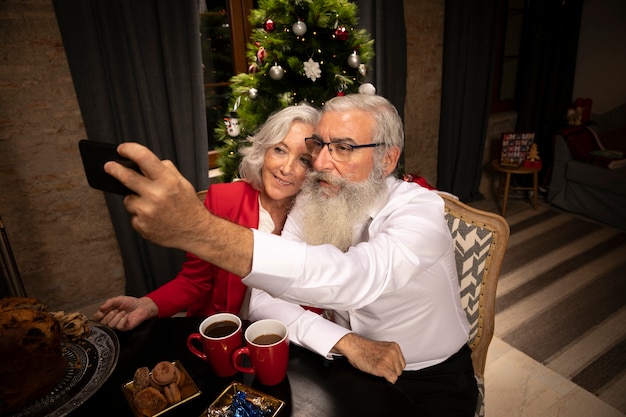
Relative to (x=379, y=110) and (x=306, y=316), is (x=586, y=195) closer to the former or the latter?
(x=379, y=110)

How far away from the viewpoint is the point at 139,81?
2.54 meters

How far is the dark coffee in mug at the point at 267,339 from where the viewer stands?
0.98 meters

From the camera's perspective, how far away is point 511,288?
10.3 feet

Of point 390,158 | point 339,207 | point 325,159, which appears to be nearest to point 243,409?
point 339,207

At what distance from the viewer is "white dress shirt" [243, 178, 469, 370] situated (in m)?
0.84

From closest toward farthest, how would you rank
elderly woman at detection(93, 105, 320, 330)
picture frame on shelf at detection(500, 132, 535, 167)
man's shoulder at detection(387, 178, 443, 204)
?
man's shoulder at detection(387, 178, 443, 204) < elderly woman at detection(93, 105, 320, 330) < picture frame on shelf at detection(500, 132, 535, 167)

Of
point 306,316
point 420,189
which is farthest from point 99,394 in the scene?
point 420,189

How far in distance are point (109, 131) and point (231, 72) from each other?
1172mm

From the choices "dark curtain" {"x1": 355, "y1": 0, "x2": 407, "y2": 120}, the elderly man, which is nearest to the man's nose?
the elderly man

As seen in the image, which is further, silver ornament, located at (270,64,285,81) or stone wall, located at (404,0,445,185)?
stone wall, located at (404,0,445,185)

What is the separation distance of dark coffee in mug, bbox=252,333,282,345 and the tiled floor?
1594mm

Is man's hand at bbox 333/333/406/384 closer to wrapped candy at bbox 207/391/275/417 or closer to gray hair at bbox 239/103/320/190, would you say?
wrapped candy at bbox 207/391/275/417

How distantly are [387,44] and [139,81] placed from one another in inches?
83.9

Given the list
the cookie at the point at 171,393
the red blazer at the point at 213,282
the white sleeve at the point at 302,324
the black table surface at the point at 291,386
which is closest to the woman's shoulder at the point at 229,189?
the red blazer at the point at 213,282
